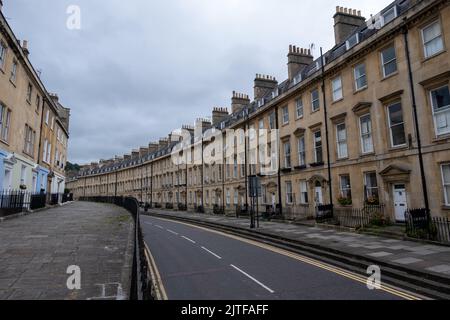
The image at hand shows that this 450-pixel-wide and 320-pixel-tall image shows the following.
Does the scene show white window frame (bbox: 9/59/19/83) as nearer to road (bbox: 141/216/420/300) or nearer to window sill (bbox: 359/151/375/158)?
road (bbox: 141/216/420/300)

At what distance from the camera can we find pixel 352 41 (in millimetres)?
21047

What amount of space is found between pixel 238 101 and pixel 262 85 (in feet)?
24.7

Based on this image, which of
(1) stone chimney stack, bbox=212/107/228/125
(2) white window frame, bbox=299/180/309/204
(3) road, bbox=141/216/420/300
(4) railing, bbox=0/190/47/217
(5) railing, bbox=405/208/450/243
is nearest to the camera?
(3) road, bbox=141/216/420/300

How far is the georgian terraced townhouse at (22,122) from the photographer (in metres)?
17.5

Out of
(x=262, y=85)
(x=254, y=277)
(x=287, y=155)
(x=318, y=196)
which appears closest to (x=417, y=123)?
(x=318, y=196)

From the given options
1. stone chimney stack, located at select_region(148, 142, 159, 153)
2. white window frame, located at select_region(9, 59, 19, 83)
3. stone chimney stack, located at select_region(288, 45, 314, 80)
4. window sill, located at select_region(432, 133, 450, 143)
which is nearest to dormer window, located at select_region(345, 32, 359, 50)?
stone chimney stack, located at select_region(288, 45, 314, 80)

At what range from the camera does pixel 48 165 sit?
1199 inches

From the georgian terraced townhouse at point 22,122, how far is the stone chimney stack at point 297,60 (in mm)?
22194

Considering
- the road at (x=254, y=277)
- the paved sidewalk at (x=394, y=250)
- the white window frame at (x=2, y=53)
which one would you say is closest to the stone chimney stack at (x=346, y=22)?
the paved sidewalk at (x=394, y=250)

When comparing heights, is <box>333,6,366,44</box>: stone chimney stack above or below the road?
above

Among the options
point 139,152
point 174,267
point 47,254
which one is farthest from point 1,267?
point 139,152

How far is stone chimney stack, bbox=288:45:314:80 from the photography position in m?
28.8

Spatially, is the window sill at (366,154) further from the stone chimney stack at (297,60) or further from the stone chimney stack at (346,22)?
the stone chimney stack at (297,60)
